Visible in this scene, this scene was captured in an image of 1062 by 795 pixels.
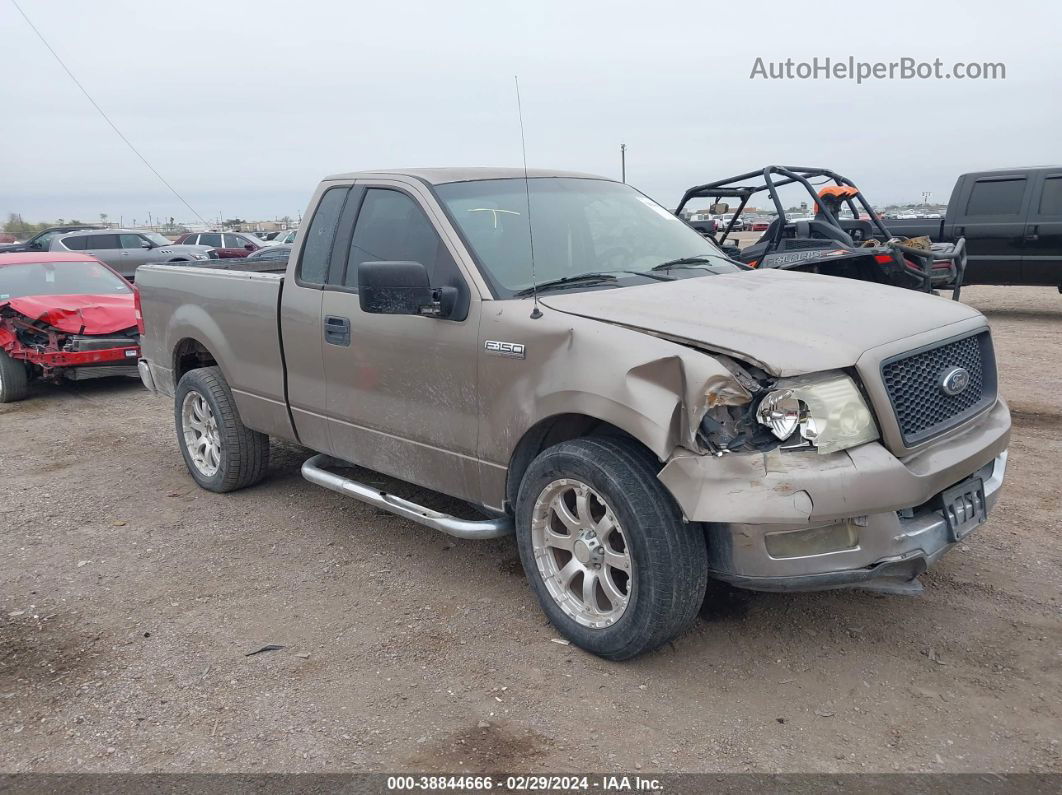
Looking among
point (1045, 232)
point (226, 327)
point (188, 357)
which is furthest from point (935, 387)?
point (1045, 232)

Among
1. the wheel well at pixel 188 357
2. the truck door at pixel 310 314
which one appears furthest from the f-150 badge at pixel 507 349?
the wheel well at pixel 188 357

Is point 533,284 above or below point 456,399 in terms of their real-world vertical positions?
above

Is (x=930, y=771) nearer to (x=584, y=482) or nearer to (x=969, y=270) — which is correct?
(x=584, y=482)

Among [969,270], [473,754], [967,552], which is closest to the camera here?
[473,754]

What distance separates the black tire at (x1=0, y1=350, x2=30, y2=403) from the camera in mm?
9406

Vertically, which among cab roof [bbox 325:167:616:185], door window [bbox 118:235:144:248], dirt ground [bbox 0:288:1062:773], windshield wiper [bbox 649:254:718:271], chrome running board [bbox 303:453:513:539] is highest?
cab roof [bbox 325:167:616:185]

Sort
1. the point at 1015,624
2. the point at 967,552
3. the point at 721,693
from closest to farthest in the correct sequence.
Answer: the point at 721,693 → the point at 1015,624 → the point at 967,552

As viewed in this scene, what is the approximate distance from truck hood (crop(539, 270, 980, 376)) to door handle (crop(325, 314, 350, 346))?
4.02 feet

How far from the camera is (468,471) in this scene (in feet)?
13.6

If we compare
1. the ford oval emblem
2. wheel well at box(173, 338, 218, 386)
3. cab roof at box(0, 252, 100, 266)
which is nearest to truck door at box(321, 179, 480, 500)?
wheel well at box(173, 338, 218, 386)

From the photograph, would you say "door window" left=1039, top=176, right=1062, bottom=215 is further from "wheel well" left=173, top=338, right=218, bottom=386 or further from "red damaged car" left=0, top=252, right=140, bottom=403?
"red damaged car" left=0, top=252, right=140, bottom=403

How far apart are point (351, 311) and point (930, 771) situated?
10.6 feet

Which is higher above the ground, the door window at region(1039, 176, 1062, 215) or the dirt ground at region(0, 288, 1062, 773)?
the door window at region(1039, 176, 1062, 215)

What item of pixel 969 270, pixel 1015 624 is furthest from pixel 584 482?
pixel 969 270
